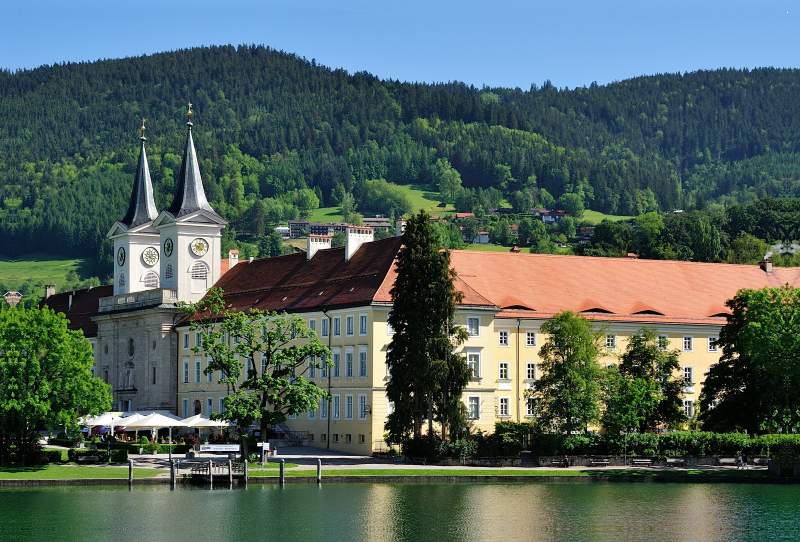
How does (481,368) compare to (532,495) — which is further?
(481,368)

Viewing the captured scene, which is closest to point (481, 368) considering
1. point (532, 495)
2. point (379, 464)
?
point (379, 464)

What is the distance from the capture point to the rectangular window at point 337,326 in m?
91.7

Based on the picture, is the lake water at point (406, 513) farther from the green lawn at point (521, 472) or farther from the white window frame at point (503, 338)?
the white window frame at point (503, 338)

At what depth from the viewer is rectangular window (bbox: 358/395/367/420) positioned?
8788 centimetres

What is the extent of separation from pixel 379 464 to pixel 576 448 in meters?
11.6

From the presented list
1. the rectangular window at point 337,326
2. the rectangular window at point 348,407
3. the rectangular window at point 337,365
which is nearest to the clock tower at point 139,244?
the rectangular window at point 337,326

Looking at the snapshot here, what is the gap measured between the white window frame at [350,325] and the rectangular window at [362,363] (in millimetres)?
1677

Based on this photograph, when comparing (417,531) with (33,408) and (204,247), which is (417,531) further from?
(204,247)

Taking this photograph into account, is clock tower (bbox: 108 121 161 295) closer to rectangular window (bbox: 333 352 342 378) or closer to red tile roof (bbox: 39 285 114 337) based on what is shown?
red tile roof (bbox: 39 285 114 337)

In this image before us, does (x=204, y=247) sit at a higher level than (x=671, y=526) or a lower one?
higher

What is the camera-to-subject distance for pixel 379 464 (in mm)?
77250

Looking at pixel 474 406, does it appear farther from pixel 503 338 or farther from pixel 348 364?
pixel 348 364

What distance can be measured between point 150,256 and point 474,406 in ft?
147

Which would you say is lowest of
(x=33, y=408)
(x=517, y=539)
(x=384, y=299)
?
(x=517, y=539)
